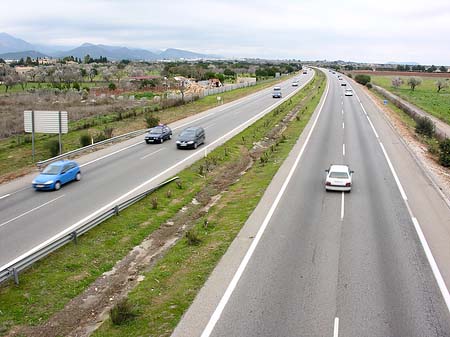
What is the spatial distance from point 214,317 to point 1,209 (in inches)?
561

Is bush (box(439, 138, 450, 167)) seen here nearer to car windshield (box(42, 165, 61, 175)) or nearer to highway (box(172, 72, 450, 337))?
highway (box(172, 72, 450, 337))

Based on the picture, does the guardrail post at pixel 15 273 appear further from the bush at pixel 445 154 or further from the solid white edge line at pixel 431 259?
the bush at pixel 445 154

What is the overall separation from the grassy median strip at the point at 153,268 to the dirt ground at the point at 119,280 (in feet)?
0.84

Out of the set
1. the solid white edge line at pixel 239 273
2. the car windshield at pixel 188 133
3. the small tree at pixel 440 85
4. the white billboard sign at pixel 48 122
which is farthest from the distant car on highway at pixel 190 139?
the small tree at pixel 440 85

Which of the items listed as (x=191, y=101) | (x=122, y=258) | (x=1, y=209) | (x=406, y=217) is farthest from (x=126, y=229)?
(x=191, y=101)

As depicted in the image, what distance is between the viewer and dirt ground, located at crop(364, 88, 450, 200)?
2693 centimetres

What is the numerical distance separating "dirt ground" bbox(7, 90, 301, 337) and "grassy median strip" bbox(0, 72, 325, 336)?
255 millimetres

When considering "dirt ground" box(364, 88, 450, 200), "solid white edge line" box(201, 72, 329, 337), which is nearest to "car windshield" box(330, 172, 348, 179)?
"solid white edge line" box(201, 72, 329, 337)

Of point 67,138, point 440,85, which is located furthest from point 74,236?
point 440,85

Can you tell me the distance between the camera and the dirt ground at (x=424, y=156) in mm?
26928

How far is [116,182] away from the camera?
87.6ft

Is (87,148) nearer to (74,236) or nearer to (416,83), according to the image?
(74,236)

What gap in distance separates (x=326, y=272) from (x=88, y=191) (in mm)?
14707

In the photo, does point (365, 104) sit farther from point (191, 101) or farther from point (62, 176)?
point (62, 176)
